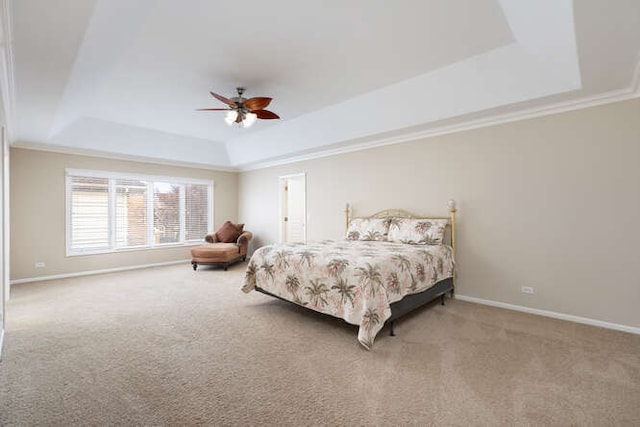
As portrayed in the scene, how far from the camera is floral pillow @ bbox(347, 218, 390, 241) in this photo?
461 centimetres

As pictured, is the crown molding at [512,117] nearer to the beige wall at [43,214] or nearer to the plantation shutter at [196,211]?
the plantation shutter at [196,211]

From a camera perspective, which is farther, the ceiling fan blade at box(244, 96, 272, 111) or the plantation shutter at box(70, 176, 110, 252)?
the plantation shutter at box(70, 176, 110, 252)

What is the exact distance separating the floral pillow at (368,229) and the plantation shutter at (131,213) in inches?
190

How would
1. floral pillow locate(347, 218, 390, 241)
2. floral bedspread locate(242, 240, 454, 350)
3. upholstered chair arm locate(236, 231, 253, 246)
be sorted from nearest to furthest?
floral bedspread locate(242, 240, 454, 350), floral pillow locate(347, 218, 390, 241), upholstered chair arm locate(236, 231, 253, 246)

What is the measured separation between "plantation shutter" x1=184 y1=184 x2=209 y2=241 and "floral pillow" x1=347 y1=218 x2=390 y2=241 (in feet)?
14.4

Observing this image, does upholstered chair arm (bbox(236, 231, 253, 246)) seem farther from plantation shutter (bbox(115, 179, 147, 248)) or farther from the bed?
the bed

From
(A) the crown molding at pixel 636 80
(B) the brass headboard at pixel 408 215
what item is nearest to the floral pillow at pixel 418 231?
(B) the brass headboard at pixel 408 215

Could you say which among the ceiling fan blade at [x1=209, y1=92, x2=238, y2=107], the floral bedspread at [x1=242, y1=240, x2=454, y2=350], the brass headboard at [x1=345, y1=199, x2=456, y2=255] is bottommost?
the floral bedspread at [x1=242, y1=240, x2=454, y2=350]

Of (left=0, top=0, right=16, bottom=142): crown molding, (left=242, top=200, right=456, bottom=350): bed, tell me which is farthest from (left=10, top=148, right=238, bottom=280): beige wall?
(left=242, top=200, right=456, bottom=350): bed

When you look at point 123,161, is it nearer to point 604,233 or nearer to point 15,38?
point 15,38

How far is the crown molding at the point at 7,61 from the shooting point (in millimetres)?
1795

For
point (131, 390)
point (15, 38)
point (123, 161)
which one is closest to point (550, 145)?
point (131, 390)

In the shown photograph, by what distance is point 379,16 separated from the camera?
2406mm

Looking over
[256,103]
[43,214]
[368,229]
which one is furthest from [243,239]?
[256,103]
